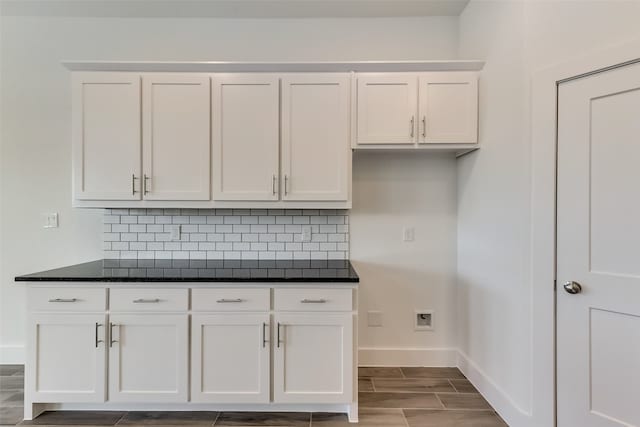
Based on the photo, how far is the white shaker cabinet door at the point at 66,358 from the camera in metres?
2.05

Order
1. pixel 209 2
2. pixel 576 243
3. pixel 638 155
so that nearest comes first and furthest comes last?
pixel 638 155, pixel 576 243, pixel 209 2

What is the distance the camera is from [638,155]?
1.56 meters

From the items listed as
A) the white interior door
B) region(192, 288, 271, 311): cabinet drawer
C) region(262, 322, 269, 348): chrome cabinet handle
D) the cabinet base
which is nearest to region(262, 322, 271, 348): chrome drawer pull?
region(262, 322, 269, 348): chrome cabinet handle

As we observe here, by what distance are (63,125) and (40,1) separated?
0.91m

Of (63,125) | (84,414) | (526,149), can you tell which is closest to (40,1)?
(63,125)

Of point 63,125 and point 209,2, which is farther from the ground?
point 209,2

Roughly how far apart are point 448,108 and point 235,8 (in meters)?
1.79

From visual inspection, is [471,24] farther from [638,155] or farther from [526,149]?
[638,155]

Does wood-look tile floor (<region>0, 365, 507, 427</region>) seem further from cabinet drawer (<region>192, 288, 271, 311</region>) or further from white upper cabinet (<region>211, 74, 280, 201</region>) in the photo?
white upper cabinet (<region>211, 74, 280, 201</region>)

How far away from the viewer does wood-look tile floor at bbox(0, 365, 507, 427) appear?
80.6 inches

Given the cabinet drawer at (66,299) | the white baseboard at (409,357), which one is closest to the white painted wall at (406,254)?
the white baseboard at (409,357)

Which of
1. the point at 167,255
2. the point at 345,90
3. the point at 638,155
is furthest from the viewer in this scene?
the point at 167,255

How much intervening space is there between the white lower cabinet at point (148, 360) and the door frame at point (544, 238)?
2.03 meters

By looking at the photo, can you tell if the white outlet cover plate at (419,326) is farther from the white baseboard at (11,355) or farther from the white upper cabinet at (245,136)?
the white baseboard at (11,355)
